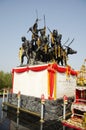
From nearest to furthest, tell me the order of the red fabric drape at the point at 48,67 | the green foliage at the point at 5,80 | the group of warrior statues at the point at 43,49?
the red fabric drape at the point at 48,67, the group of warrior statues at the point at 43,49, the green foliage at the point at 5,80

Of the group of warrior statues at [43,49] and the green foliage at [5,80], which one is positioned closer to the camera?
the group of warrior statues at [43,49]

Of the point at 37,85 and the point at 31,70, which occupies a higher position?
the point at 31,70

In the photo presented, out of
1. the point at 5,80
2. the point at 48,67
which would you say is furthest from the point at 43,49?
the point at 5,80

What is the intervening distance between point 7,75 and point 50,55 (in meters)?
26.6

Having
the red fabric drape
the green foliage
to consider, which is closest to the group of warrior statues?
the red fabric drape

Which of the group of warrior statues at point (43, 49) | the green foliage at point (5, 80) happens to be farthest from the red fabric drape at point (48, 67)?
the green foliage at point (5, 80)

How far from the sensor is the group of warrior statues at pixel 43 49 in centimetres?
1868

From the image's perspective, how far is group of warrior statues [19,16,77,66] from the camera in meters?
18.7

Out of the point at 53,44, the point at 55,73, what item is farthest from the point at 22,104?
the point at 53,44

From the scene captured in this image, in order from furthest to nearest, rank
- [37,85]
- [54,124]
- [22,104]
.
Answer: [22,104]
[37,85]
[54,124]

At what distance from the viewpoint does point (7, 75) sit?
43.6 meters

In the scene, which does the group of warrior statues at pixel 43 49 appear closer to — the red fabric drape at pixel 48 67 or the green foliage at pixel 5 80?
the red fabric drape at pixel 48 67

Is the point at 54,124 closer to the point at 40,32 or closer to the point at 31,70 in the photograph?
the point at 31,70

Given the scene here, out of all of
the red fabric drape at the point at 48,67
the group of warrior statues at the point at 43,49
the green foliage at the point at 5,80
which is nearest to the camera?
the red fabric drape at the point at 48,67
